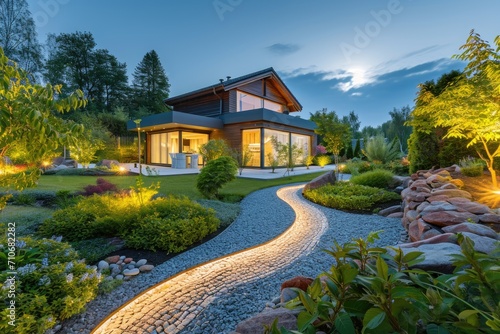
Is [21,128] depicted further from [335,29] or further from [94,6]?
[335,29]

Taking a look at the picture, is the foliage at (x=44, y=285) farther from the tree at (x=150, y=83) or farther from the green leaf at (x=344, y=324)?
the tree at (x=150, y=83)

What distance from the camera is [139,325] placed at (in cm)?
188

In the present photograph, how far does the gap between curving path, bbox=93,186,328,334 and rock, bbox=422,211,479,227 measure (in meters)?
1.59

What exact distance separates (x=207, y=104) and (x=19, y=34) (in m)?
18.7

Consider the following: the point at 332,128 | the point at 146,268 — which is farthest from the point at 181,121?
the point at 146,268

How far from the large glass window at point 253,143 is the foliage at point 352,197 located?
29.2 ft

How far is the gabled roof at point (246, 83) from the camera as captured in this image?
1586cm

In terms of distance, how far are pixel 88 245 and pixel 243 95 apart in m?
15.6

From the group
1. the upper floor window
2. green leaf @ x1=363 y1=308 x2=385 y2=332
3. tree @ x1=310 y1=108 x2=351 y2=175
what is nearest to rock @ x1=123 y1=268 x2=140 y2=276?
green leaf @ x1=363 y1=308 x2=385 y2=332

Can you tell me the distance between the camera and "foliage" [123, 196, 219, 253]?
3225 mm

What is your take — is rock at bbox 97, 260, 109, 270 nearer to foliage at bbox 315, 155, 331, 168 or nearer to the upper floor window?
the upper floor window

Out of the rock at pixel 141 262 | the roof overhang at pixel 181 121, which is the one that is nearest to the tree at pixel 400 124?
the roof overhang at pixel 181 121

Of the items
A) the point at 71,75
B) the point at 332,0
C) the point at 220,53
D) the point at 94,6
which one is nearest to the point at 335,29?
the point at 332,0

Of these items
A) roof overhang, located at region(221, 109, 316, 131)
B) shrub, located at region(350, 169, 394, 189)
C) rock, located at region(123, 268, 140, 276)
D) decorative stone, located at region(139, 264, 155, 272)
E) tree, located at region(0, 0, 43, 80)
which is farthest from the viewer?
tree, located at region(0, 0, 43, 80)
